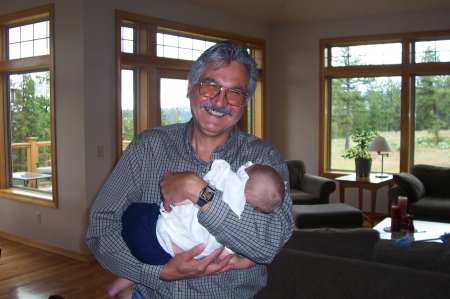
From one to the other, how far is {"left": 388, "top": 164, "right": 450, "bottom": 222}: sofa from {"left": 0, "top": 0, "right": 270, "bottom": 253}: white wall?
11.5 ft

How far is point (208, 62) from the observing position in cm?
132

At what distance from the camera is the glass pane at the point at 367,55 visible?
6590 mm

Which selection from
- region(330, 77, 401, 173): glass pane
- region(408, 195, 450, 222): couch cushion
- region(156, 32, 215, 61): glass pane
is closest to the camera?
region(408, 195, 450, 222): couch cushion

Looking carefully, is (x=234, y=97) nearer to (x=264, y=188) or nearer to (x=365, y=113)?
(x=264, y=188)

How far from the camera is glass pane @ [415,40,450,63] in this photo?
627 centimetres

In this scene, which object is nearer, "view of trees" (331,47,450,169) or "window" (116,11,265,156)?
"window" (116,11,265,156)

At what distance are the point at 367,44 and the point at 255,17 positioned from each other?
68.1 inches

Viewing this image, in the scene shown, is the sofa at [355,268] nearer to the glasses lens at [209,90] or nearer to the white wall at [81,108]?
the glasses lens at [209,90]

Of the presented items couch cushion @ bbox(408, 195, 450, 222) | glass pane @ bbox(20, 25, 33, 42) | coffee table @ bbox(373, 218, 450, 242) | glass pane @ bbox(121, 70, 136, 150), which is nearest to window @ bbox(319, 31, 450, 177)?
couch cushion @ bbox(408, 195, 450, 222)

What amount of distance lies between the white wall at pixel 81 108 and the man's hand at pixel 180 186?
3622 millimetres

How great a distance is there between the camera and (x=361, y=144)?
6.43 m

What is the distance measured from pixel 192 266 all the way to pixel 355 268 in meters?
1.12

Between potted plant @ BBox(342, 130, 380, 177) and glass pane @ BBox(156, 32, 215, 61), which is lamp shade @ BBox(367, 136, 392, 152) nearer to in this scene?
potted plant @ BBox(342, 130, 380, 177)

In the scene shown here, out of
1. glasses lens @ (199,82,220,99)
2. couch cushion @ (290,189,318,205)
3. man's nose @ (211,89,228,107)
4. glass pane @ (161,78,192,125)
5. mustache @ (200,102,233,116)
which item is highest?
glass pane @ (161,78,192,125)
